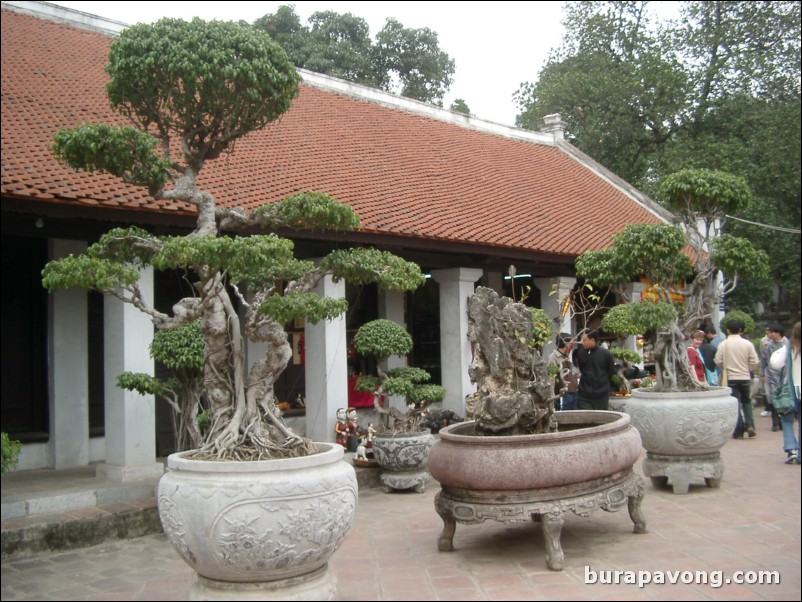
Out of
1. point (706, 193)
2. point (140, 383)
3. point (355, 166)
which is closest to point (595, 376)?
point (706, 193)

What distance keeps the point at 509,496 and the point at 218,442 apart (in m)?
1.92

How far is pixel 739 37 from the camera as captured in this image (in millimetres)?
8555

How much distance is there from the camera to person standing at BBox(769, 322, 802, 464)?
19.1ft

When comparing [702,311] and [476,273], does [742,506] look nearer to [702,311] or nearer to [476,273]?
[702,311]

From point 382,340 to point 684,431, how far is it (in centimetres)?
298

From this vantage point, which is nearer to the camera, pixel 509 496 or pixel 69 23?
pixel 509 496

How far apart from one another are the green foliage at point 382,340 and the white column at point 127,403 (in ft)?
6.89

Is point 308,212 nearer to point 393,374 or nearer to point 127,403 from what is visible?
point 127,403

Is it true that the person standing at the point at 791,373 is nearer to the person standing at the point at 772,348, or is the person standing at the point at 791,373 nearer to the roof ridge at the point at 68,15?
the person standing at the point at 772,348

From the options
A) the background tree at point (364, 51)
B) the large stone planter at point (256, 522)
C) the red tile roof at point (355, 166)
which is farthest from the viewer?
the background tree at point (364, 51)

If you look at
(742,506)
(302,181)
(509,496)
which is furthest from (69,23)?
(742,506)

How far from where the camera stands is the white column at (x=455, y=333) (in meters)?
10.8

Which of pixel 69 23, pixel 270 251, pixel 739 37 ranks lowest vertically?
pixel 270 251

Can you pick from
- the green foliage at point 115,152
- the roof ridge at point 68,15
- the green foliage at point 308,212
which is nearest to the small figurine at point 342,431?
the green foliage at point 308,212
